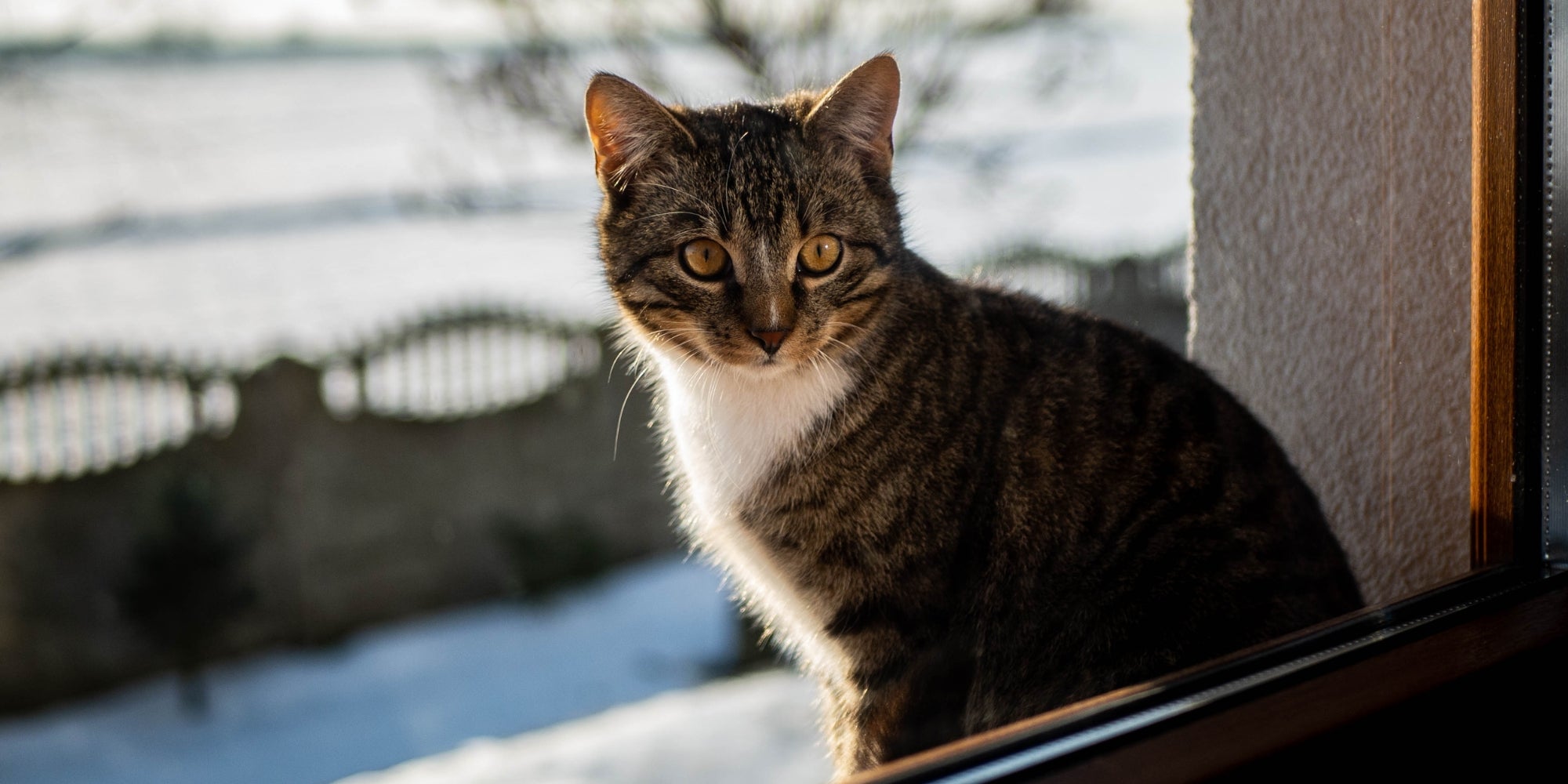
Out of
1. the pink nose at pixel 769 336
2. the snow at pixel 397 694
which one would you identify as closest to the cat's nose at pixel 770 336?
the pink nose at pixel 769 336

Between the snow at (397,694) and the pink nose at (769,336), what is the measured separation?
154 cm

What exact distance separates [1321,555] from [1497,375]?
0.23m

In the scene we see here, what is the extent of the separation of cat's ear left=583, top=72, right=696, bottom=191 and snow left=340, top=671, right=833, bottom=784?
0.91 meters

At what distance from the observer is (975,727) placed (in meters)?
1.00

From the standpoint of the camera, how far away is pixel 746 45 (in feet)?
7.78

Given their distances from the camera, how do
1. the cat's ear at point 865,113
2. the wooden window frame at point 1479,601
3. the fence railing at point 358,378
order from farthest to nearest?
the fence railing at point 358,378 < the cat's ear at point 865,113 < the wooden window frame at point 1479,601

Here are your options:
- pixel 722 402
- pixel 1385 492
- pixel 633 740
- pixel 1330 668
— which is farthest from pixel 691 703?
pixel 1330 668

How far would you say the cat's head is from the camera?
1164 millimetres

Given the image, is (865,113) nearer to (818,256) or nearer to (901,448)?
(818,256)

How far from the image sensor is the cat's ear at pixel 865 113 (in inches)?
45.4

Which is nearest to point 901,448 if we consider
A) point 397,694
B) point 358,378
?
point 397,694

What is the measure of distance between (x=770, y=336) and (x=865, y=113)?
0.86 ft

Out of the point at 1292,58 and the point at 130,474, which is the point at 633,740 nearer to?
the point at 1292,58

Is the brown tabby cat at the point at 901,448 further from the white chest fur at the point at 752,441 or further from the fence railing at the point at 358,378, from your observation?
the fence railing at the point at 358,378
